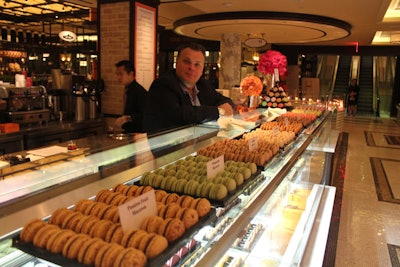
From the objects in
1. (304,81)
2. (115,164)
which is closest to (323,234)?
(115,164)

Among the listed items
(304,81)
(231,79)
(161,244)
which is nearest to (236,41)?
(231,79)

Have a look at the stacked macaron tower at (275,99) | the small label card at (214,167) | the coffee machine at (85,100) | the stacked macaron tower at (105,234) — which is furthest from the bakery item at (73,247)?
the coffee machine at (85,100)

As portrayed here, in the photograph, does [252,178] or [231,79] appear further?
[231,79]

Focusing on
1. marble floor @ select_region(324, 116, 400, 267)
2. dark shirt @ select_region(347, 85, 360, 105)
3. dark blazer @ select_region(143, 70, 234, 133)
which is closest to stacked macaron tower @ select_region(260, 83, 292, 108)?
marble floor @ select_region(324, 116, 400, 267)

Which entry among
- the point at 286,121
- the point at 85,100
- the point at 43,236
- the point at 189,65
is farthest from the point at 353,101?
the point at 43,236

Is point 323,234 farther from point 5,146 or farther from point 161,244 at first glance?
point 5,146

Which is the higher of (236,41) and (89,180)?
(236,41)

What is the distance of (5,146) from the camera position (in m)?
4.46

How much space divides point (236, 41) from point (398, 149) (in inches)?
226

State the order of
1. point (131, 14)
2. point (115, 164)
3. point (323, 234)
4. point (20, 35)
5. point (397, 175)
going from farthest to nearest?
1. point (20, 35)
2. point (397, 175)
3. point (131, 14)
4. point (323, 234)
5. point (115, 164)

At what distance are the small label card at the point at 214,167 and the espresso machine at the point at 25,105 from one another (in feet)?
12.5

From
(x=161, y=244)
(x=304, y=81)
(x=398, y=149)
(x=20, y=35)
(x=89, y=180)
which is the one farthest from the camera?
(x=304, y=81)

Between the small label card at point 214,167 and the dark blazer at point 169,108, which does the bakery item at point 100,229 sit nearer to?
the small label card at point 214,167

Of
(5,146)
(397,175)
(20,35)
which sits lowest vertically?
(397,175)
